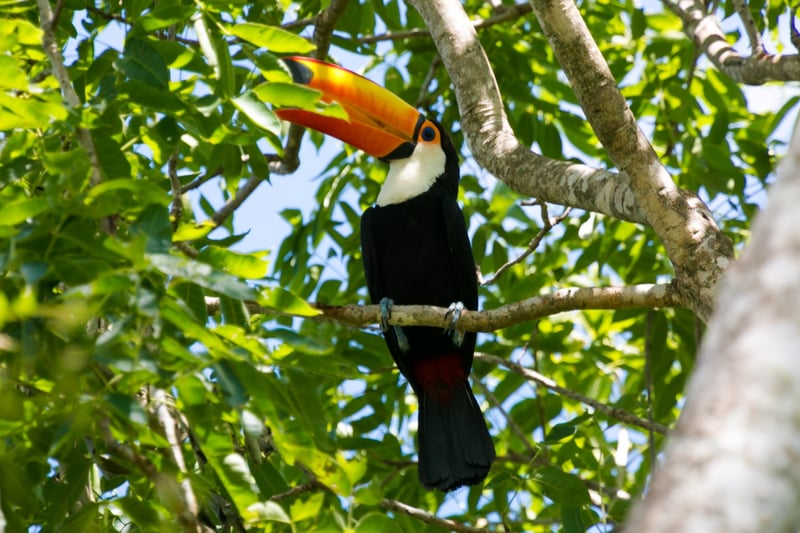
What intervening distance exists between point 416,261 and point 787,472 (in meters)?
4.45

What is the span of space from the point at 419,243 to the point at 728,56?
194cm

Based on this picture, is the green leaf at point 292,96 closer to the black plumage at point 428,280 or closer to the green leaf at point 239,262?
the green leaf at point 239,262

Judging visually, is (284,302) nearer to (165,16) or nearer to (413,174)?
(165,16)

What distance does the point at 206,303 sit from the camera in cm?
356

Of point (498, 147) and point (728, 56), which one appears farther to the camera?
point (728, 56)

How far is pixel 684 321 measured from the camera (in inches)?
223

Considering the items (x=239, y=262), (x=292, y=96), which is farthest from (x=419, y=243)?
(x=239, y=262)

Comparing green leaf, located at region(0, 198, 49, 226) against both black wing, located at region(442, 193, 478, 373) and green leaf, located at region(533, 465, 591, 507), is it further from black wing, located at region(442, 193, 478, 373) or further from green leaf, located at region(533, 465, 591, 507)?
black wing, located at region(442, 193, 478, 373)

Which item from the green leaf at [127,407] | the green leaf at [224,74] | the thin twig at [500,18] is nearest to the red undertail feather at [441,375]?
the thin twig at [500,18]

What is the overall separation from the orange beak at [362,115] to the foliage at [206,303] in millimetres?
232

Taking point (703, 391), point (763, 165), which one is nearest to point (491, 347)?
point (763, 165)

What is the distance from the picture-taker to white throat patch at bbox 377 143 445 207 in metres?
6.02

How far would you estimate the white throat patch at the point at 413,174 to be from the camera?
6016 mm

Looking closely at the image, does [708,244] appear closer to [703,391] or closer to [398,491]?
[703,391]
